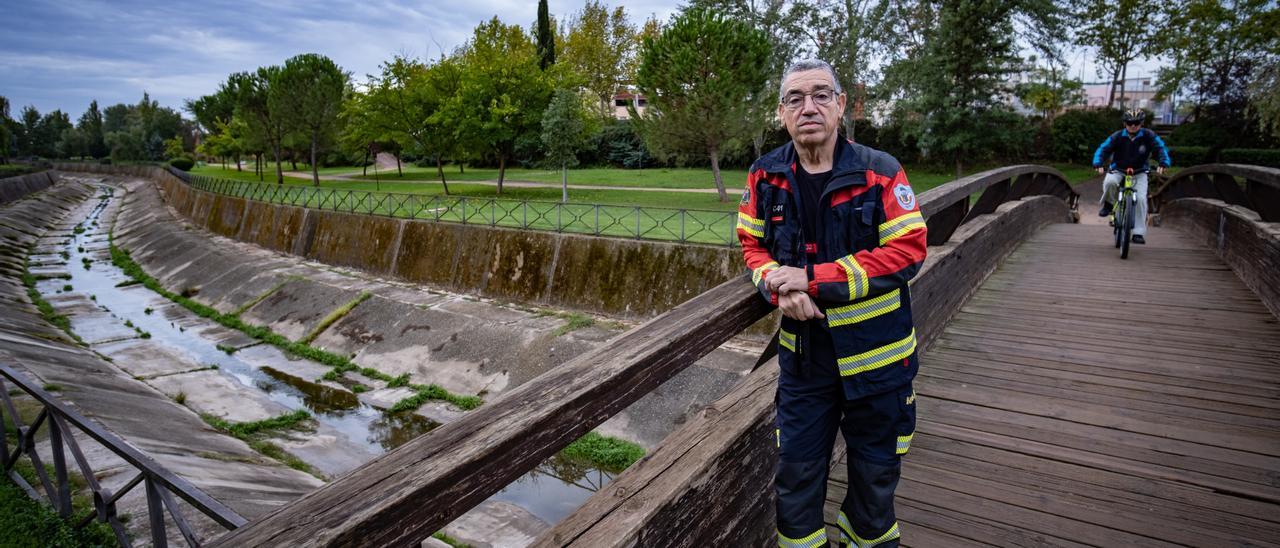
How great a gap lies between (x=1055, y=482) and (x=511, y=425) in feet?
8.95

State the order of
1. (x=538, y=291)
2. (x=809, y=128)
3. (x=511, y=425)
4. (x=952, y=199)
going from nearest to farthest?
(x=511, y=425) → (x=809, y=128) → (x=952, y=199) → (x=538, y=291)

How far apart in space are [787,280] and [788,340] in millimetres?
243

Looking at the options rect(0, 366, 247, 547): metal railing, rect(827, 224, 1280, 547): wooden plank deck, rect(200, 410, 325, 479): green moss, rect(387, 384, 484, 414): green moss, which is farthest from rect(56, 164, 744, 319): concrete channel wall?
rect(0, 366, 247, 547): metal railing

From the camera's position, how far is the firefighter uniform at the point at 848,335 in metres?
2.31

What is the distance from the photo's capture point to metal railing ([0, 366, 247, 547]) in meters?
3.97

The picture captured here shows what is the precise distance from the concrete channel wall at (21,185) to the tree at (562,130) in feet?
116

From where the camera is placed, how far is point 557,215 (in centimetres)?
1895

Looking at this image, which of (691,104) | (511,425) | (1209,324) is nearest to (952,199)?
(1209,324)

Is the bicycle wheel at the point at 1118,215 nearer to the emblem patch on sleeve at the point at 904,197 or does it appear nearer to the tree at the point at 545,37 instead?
the emblem patch on sleeve at the point at 904,197

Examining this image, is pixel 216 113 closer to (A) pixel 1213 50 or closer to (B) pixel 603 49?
(B) pixel 603 49

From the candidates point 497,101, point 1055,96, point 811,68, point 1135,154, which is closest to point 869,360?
point 811,68

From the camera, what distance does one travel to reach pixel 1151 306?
6.09 metres

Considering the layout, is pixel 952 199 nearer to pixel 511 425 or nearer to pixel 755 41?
pixel 511 425

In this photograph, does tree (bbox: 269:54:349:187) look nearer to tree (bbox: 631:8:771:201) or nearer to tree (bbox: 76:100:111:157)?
tree (bbox: 631:8:771:201)
